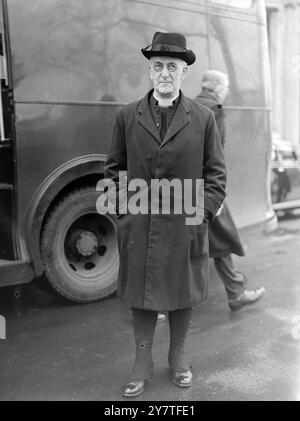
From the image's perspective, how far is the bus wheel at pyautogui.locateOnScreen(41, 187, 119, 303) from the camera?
4.45 m

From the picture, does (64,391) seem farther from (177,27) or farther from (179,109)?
(177,27)

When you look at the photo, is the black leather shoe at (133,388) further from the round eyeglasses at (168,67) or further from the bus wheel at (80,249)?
the round eyeglasses at (168,67)

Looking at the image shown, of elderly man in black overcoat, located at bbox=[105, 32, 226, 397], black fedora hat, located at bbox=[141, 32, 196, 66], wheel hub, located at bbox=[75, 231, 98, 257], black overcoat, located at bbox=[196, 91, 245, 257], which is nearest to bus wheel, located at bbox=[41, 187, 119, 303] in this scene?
wheel hub, located at bbox=[75, 231, 98, 257]

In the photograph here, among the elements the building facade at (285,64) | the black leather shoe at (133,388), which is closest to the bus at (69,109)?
the black leather shoe at (133,388)

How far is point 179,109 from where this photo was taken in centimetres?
292

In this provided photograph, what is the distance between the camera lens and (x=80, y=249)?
4.68 m

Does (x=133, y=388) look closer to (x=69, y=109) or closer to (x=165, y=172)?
(x=165, y=172)

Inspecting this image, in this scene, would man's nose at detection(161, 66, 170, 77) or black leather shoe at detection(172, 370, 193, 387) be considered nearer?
man's nose at detection(161, 66, 170, 77)

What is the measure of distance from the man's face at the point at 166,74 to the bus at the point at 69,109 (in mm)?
1568

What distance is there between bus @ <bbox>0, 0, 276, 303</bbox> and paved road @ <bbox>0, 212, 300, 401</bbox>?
37cm

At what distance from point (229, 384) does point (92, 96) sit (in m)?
2.54

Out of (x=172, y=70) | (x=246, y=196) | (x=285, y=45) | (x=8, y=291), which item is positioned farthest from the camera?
(x=285, y=45)

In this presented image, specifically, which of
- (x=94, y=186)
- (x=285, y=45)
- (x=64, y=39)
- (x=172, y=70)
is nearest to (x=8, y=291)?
(x=94, y=186)

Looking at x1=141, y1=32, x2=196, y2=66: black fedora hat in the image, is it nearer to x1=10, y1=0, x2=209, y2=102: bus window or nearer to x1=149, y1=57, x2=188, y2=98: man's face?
x1=149, y1=57, x2=188, y2=98: man's face
